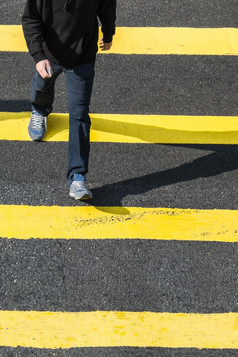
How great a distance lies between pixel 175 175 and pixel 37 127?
48.8 inches

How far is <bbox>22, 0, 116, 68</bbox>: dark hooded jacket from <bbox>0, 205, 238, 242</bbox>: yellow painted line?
1111 millimetres

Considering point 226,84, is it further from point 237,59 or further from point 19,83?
point 19,83

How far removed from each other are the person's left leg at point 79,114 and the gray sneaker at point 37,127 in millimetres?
708

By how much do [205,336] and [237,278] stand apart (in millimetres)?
589

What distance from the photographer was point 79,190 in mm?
Answer: 5137

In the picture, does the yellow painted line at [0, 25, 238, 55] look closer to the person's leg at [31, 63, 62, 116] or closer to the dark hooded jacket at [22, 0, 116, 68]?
the person's leg at [31, 63, 62, 116]

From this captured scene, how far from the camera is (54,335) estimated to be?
4.27 m

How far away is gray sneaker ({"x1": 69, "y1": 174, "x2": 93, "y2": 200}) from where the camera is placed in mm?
5117

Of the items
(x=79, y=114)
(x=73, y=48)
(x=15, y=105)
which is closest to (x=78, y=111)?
(x=79, y=114)

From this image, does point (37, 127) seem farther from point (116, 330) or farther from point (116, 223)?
point (116, 330)

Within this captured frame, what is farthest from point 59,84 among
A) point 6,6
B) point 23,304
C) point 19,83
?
point 23,304

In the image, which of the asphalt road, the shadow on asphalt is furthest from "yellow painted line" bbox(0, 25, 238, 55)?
the shadow on asphalt

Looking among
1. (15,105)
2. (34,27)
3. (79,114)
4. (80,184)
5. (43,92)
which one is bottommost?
(15,105)

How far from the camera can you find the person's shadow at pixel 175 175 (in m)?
5.36
